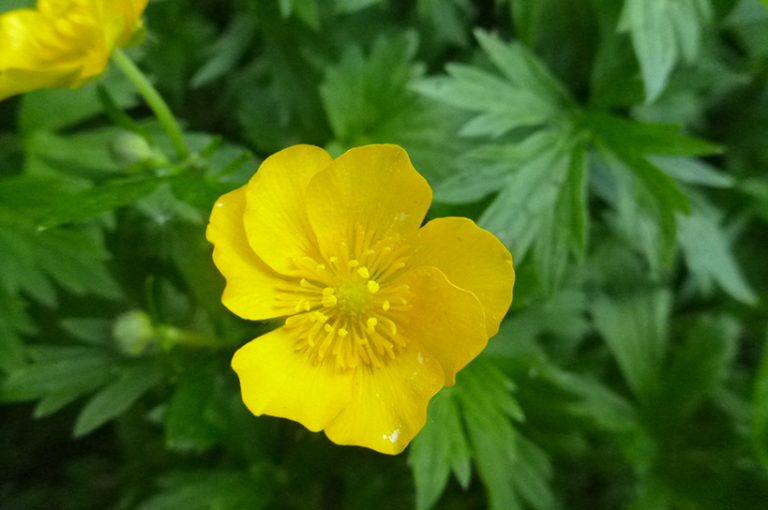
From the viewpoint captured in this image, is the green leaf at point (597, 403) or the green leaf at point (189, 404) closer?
the green leaf at point (189, 404)

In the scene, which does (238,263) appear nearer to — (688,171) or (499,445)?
(499,445)

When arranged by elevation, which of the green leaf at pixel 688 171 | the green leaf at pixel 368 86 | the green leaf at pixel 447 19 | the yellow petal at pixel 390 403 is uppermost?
the green leaf at pixel 447 19

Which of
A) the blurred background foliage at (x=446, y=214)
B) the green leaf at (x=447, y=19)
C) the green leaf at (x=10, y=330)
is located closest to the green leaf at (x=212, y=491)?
the blurred background foliage at (x=446, y=214)

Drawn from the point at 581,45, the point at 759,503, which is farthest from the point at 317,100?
the point at 759,503

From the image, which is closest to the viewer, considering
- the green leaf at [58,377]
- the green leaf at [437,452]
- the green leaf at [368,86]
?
the green leaf at [437,452]

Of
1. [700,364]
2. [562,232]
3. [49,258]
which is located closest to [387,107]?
[562,232]

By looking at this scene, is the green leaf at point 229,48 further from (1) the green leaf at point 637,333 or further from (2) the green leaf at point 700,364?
(2) the green leaf at point 700,364

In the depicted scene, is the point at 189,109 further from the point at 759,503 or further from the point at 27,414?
the point at 759,503

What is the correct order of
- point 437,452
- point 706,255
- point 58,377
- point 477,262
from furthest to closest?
point 706,255
point 58,377
point 437,452
point 477,262
